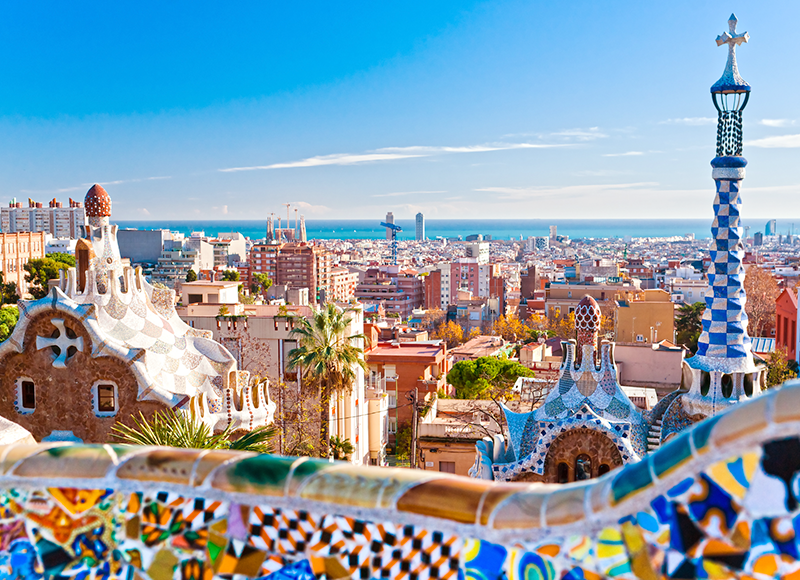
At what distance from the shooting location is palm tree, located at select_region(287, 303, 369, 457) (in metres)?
17.6

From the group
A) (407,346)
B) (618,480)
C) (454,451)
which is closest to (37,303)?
(454,451)

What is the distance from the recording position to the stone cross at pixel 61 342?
13.2 meters

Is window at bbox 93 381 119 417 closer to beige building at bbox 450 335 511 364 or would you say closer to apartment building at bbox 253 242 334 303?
beige building at bbox 450 335 511 364

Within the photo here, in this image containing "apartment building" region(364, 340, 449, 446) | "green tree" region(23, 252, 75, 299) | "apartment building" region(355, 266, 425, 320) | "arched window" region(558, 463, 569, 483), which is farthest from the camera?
"apartment building" region(355, 266, 425, 320)

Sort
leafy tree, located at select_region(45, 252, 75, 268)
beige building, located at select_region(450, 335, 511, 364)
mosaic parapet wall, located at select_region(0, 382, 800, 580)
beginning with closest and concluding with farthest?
mosaic parapet wall, located at select_region(0, 382, 800, 580) < beige building, located at select_region(450, 335, 511, 364) < leafy tree, located at select_region(45, 252, 75, 268)

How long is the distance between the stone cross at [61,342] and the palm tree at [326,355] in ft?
17.6

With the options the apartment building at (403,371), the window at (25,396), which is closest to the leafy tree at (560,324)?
the apartment building at (403,371)

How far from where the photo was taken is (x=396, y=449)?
89.9 ft

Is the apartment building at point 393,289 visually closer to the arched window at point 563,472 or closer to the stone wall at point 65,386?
the stone wall at point 65,386

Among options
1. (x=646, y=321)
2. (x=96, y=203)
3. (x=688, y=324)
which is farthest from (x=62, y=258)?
(x=96, y=203)

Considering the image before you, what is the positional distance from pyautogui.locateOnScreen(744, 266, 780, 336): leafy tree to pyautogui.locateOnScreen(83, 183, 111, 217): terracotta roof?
39.2 meters

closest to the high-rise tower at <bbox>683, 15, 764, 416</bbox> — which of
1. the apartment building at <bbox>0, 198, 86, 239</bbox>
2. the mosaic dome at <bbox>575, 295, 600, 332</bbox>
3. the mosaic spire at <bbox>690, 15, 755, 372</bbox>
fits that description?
the mosaic spire at <bbox>690, 15, 755, 372</bbox>

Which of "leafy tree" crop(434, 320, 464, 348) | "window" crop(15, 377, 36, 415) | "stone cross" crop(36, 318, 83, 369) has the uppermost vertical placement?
"stone cross" crop(36, 318, 83, 369)

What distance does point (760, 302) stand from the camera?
4547 centimetres
